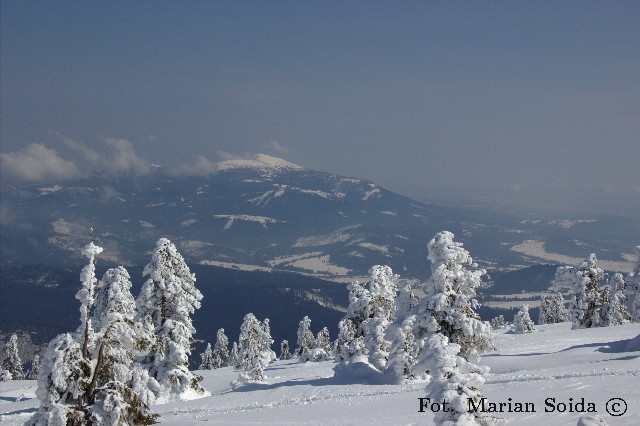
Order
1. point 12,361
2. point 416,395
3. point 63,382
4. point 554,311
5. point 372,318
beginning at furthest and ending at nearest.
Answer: point 12,361, point 554,311, point 372,318, point 416,395, point 63,382

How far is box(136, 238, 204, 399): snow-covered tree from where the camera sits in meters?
40.4

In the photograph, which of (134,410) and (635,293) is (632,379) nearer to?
(134,410)

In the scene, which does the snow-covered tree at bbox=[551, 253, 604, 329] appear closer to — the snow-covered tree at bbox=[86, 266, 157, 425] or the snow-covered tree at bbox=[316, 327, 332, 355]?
the snow-covered tree at bbox=[316, 327, 332, 355]

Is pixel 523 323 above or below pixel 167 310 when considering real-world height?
below

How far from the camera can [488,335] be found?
31781 millimetres

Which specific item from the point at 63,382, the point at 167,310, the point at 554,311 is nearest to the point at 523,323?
the point at 554,311

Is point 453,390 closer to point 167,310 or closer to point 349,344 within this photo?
point 167,310

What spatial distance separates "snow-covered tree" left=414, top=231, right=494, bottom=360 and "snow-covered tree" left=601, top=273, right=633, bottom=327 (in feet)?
172

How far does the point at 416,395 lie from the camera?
3225cm

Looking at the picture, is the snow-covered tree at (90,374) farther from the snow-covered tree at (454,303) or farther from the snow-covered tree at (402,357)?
the snow-covered tree at (402,357)

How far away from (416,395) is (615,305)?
55643 millimetres

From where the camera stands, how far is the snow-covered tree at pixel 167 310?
133ft

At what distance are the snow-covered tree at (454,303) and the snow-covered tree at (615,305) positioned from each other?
2065 inches

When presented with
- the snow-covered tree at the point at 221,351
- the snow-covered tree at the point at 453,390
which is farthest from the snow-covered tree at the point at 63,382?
the snow-covered tree at the point at 221,351
